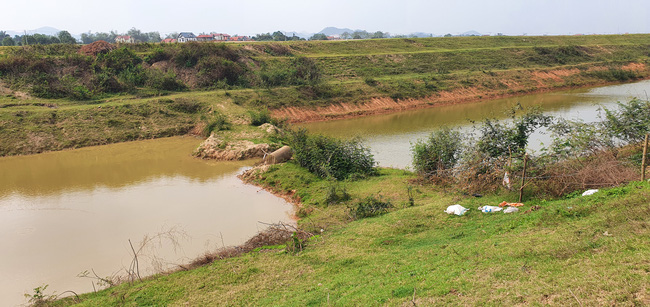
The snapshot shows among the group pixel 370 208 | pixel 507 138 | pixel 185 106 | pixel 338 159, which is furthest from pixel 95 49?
pixel 507 138

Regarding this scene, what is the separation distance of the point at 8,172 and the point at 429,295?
2045 centimetres

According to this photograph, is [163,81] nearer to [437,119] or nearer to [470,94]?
[437,119]

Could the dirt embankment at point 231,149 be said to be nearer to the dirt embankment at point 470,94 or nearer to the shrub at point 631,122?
the dirt embankment at point 470,94

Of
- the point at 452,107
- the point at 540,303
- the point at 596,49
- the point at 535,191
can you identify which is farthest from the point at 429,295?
the point at 596,49

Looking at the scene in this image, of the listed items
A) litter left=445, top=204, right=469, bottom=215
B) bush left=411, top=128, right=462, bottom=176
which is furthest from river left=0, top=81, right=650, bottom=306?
litter left=445, top=204, right=469, bottom=215

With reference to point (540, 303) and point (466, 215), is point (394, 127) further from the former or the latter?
point (540, 303)

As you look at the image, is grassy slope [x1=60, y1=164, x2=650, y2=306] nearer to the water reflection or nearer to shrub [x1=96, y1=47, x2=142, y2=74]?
the water reflection

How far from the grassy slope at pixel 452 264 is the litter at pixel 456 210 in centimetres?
20

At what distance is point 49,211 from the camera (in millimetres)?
14469

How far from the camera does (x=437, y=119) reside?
100ft

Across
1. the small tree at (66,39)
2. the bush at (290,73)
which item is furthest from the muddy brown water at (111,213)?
the small tree at (66,39)

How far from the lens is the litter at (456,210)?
1030 cm

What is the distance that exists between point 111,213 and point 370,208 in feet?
28.1

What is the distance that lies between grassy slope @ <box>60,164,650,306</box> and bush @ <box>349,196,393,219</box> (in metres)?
0.76
